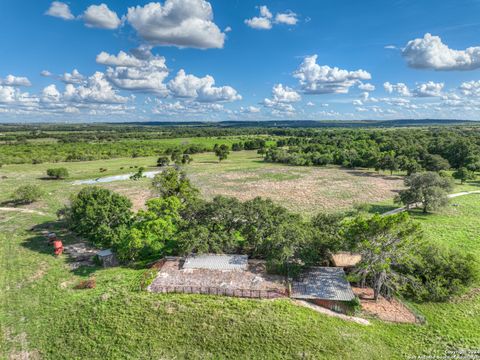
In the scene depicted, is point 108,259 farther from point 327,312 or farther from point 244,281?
point 327,312

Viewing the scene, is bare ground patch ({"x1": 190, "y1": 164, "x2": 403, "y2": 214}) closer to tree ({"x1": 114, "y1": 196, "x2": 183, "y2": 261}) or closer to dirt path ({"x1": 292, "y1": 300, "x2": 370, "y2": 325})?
Result: tree ({"x1": 114, "y1": 196, "x2": 183, "y2": 261})

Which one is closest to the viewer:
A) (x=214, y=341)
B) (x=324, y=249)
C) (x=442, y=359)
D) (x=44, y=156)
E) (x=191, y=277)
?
(x=442, y=359)

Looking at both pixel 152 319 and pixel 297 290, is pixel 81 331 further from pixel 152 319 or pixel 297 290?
pixel 297 290

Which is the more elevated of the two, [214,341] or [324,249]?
[324,249]

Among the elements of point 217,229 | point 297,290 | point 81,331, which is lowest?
point 81,331

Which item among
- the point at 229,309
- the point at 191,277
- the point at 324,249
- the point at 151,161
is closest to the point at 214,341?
the point at 229,309

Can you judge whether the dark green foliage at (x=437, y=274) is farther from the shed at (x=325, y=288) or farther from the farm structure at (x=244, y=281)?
the farm structure at (x=244, y=281)

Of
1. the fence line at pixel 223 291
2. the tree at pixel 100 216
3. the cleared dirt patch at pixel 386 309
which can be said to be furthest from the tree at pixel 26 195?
the cleared dirt patch at pixel 386 309
